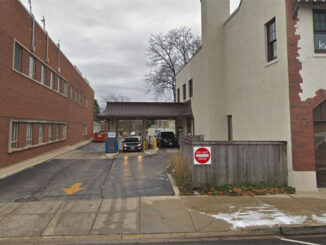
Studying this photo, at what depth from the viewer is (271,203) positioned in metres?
6.47

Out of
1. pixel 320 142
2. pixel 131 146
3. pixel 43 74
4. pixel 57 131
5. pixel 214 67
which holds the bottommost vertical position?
pixel 131 146

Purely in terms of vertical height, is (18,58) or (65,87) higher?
(65,87)

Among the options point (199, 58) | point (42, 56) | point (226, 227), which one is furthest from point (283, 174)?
point (42, 56)

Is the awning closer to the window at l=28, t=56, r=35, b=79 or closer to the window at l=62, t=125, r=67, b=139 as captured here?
the window at l=28, t=56, r=35, b=79

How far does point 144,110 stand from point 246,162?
13637 millimetres

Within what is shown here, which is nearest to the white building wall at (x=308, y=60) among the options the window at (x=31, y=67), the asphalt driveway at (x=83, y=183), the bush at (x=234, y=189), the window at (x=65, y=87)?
the bush at (x=234, y=189)

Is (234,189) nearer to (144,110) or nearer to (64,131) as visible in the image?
(144,110)

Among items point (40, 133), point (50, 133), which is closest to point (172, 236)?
point (40, 133)

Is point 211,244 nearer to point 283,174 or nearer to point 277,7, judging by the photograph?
point 283,174

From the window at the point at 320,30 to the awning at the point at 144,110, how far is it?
1109 centimetres

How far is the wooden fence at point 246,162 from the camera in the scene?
791cm

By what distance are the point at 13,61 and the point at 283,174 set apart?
14.9 m

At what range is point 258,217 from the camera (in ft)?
17.9

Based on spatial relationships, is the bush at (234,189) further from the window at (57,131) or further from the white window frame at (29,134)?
the window at (57,131)
